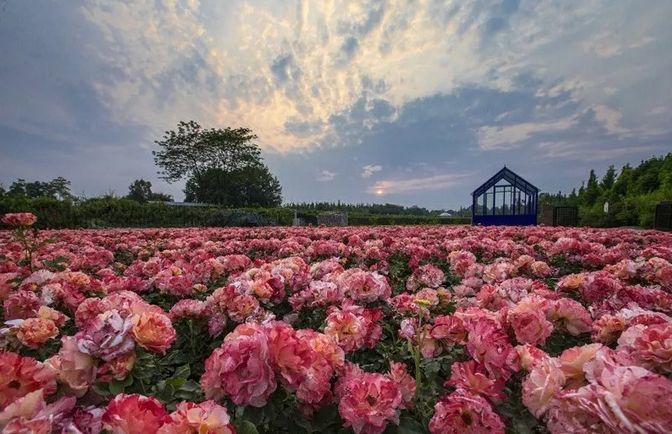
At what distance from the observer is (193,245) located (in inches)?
204

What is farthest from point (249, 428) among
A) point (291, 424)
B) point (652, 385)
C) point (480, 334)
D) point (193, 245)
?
point (193, 245)

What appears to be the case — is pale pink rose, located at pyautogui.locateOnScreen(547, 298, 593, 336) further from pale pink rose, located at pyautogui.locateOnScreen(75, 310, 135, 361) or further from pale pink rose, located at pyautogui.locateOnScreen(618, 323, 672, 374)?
pale pink rose, located at pyautogui.locateOnScreen(75, 310, 135, 361)

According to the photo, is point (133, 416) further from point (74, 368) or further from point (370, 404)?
point (370, 404)

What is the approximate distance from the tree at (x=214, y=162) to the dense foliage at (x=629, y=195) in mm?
37815

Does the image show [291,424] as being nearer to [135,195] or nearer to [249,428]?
[249,428]

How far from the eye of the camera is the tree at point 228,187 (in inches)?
1971

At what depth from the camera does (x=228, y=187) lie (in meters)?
50.7

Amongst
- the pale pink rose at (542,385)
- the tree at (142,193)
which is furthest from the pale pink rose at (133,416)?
the tree at (142,193)

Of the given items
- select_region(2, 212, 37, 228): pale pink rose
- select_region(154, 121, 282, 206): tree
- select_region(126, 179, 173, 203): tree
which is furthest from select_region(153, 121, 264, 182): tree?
select_region(2, 212, 37, 228): pale pink rose

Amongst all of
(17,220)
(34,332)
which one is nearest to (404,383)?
(34,332)

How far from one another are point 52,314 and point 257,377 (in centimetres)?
103

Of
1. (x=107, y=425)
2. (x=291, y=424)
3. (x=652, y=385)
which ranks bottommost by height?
(x=291, y=424)

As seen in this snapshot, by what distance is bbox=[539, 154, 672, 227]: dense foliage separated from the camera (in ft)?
67.6

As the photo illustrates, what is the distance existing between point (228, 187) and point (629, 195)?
139 ft
